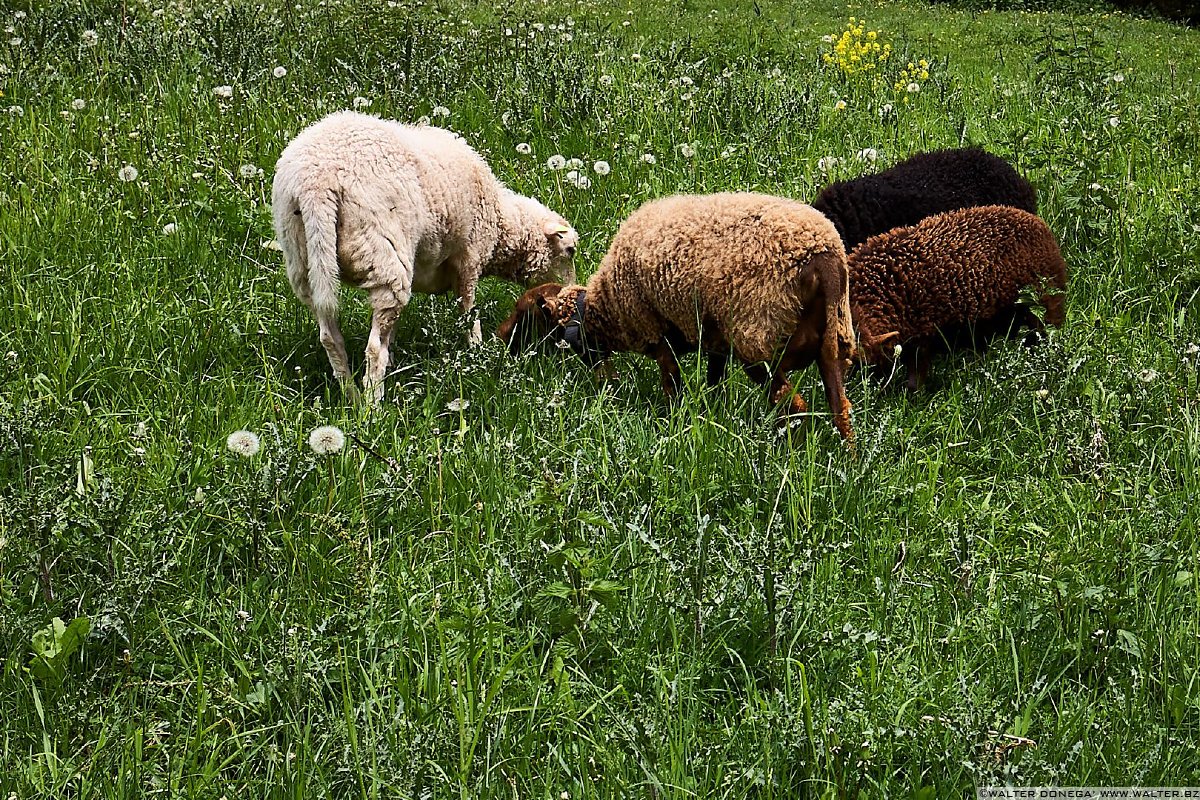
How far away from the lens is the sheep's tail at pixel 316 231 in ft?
13.8

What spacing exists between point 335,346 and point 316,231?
518 millimetres

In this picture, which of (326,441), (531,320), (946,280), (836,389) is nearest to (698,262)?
(836,389)

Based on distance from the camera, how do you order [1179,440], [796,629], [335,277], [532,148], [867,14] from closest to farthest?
[796,629], [1179,440], [335,277], [532,148], [867,14]

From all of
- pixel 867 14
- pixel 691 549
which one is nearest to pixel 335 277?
pixel 691 549

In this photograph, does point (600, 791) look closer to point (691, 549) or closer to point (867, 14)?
point (691, 549)

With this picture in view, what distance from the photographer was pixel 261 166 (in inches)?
248

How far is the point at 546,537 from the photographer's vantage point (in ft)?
11.0

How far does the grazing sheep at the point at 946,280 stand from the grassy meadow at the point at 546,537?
220 millimetres

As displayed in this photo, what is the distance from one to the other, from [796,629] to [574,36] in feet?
26.6

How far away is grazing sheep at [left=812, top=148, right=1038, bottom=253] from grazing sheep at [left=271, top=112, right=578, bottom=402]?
6.11ft

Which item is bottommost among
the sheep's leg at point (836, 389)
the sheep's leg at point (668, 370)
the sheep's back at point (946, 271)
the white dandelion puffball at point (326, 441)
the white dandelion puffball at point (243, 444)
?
the sheep's leg at point (668, 370)

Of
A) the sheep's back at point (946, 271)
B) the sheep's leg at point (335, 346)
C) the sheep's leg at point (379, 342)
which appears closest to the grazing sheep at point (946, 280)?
the sheep's back at point (946, 271)

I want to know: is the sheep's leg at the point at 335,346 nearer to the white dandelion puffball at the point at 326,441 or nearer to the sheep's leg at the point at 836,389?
the white dandelion puffball at the point at 326,441

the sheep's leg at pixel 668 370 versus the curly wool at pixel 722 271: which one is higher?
the curly wool at pixel 722 271
